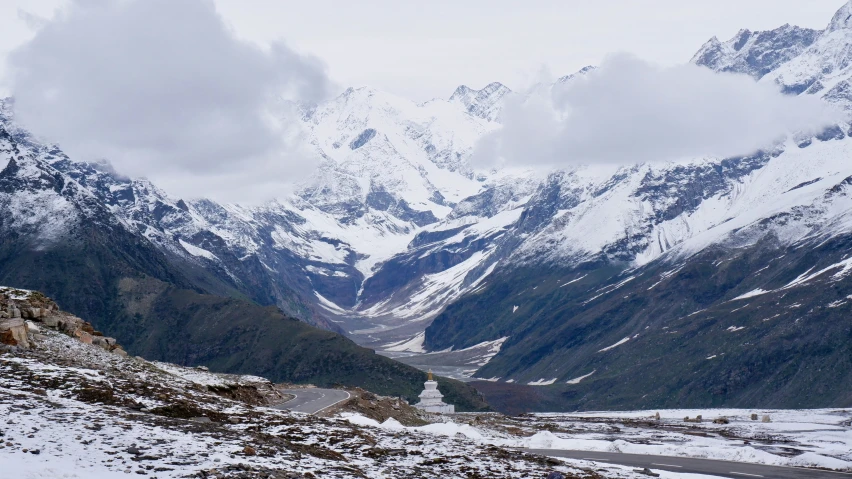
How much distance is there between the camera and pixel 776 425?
351 feet

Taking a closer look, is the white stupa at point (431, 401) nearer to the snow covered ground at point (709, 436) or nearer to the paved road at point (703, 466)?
the snow covered ground at point (709, 436)

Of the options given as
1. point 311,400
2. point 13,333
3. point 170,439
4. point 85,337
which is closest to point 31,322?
point 85,337

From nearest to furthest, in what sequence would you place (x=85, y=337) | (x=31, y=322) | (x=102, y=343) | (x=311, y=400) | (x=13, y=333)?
Result: (x=13, y=333) → (x=31, y=322) → (x=85, y=337) → (x=102, y=343) → (x=311, y=400)

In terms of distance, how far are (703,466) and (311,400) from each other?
4078 centimetres

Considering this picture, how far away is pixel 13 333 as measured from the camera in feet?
193

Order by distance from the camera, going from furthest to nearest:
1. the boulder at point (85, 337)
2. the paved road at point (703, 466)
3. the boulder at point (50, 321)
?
the boulder at point (85, 337) → the boulder at point (50, 321) → the paved road at point (703, 466)

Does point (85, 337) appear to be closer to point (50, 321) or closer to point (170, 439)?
point (50, 321)

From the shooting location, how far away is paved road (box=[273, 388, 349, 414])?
81.8m

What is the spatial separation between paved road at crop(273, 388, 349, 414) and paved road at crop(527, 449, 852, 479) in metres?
20.6

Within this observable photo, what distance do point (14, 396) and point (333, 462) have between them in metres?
15.0

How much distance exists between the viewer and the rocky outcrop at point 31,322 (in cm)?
5919

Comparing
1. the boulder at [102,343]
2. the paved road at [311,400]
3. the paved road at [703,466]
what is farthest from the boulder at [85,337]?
the paved road at [703,466]

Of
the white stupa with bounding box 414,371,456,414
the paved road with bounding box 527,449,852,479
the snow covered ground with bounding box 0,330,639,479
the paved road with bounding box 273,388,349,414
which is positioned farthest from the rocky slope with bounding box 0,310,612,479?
the white stupa with bounding box 414,371,456,414

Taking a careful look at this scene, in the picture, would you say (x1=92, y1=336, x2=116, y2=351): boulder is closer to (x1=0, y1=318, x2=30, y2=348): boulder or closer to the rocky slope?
the rocky slope
